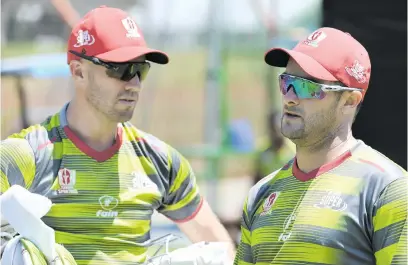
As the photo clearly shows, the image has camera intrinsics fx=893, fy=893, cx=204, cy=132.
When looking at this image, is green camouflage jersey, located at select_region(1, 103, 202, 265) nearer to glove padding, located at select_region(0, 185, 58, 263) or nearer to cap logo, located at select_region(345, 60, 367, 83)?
glove padding, located at select_region(0, 185, 58, 263)

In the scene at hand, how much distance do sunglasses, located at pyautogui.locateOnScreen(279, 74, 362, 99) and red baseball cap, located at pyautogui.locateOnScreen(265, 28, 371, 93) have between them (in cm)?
3

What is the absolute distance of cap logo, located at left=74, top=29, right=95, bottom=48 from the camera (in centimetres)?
Result: 404

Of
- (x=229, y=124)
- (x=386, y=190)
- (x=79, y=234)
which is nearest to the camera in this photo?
(x=386, y=190)

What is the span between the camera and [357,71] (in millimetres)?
3189

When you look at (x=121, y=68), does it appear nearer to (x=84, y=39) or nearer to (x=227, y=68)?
(x=84, y=39)

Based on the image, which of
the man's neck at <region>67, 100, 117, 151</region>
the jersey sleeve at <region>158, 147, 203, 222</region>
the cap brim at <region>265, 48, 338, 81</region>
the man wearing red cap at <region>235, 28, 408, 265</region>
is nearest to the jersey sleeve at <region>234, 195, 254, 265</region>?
the man wearing red cap at <region>235, 28, 408, 265</region>

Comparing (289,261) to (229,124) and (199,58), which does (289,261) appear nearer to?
(229,124)

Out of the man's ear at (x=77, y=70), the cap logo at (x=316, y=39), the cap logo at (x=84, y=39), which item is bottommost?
the man's ear at (x=77, y=70)

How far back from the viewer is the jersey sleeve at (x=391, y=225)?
2.81 metres

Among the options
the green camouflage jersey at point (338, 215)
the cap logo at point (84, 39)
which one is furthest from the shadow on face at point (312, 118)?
the cap logo at point (84, 39)

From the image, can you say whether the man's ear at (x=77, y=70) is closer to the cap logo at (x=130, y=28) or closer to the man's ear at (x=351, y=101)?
the cap logo at (x=130, y=28)

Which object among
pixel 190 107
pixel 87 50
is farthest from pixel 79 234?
pixel 190 107

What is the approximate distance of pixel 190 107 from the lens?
23.2 metres

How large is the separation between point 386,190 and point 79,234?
1553mm
